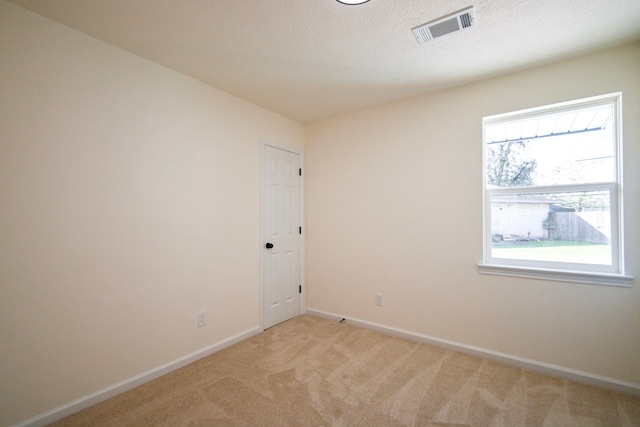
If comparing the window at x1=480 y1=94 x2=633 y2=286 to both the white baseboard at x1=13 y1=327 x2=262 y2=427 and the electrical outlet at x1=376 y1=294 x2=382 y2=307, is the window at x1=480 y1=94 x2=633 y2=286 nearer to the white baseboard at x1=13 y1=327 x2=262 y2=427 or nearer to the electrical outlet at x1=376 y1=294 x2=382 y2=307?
the electrical outlet at x1=376 y1=294 x2=382 y2=307

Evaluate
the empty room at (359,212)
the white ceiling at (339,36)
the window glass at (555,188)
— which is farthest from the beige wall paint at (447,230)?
the white ceiling at (339,36)

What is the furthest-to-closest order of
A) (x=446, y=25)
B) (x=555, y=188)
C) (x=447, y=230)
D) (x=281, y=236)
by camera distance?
(x=281, y=236), (x=447, y=230), (x=555, y=188), (x=446, y=25)

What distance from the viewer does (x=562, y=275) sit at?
2285 mm

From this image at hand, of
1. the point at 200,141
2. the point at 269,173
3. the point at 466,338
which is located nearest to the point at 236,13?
A: the point at 200,141

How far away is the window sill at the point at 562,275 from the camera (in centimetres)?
210

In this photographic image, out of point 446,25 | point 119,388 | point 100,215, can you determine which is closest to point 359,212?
point 446,25

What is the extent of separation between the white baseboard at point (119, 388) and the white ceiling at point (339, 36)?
250 centimetres

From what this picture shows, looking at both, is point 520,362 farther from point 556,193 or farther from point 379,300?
point 556,193

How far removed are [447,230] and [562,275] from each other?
0.93 m

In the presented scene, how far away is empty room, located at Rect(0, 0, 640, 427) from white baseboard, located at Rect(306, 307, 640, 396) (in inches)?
0.5

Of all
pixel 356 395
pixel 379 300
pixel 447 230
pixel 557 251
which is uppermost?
pixel 447 230

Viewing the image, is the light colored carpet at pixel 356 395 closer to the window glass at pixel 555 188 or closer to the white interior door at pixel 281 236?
the white interior door at pixel 281 236

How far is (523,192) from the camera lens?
8.30ft

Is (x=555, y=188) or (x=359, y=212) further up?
(x=555, y=188)
